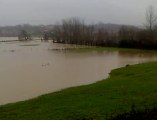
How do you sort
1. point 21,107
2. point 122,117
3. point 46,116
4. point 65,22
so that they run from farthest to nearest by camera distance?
1. point 65,22
2. point 21,107
3. point 46,116
4. point 122,117

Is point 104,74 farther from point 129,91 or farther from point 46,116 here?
point 46,116

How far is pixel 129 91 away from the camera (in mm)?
12703

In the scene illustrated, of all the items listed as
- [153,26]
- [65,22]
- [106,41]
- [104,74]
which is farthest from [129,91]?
[65,22]

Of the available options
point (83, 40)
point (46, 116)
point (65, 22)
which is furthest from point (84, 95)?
point (65, 22)

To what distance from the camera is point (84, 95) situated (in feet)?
41.6

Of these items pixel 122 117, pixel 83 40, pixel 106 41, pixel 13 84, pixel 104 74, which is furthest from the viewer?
pixel 83 40

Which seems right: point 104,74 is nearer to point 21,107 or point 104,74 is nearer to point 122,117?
point 21,107

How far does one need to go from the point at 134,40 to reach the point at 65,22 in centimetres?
3522

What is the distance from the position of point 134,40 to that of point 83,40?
2071 cm

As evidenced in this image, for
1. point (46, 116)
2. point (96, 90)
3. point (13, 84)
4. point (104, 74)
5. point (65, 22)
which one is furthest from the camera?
point (65, 22)

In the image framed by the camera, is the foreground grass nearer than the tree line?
Yes

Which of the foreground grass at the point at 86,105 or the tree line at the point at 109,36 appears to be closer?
the foreground grass at the point at 86,105

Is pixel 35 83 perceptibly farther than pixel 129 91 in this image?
Yes

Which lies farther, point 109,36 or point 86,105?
point 109,36
